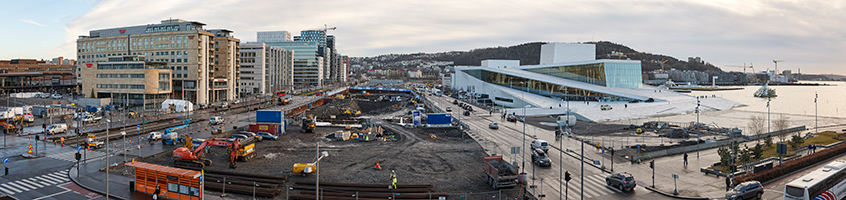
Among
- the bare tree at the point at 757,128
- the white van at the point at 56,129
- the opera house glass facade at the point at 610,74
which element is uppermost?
the opera house glass facade at the point at 610,74

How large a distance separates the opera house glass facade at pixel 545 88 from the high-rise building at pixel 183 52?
195ft

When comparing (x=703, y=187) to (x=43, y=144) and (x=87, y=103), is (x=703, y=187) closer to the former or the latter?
(x=43, y=144)

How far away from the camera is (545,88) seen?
9819 centimetres

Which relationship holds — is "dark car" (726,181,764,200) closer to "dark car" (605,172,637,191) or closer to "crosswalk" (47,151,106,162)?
"dark car" (605,172,637,191)

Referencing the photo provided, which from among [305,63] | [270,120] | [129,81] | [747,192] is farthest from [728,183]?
[305,63]

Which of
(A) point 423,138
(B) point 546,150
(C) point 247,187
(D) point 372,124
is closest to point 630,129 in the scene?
(B) point 546,150

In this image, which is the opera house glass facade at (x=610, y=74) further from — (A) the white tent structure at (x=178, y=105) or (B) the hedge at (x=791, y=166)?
(A) the white tent structure at (x=178, y=105)

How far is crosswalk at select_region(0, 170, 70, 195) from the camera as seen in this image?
77.7 ft

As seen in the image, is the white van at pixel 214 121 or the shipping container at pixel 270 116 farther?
the white van at pixel 214 121

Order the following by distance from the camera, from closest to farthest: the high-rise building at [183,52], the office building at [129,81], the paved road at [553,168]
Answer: the paved road at [553,168] → the office building at [129,81] → the high-rise building at [183,52]

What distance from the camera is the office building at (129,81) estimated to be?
72.3m

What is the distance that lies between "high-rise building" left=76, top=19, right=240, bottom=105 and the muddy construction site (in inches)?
1768

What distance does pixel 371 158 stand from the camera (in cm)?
3356

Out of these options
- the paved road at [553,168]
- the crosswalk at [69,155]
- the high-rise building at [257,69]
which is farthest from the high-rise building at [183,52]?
the paved road at [553,168]
